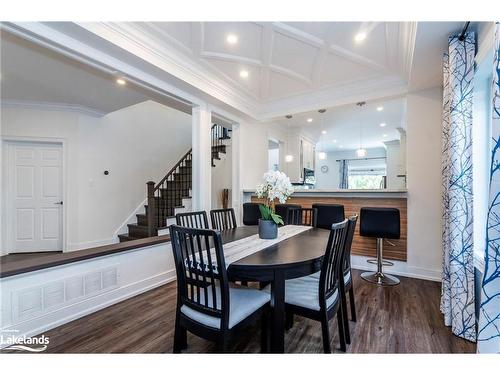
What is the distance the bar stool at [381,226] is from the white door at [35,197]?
5201mm

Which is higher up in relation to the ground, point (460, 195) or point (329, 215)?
point (460, 195)

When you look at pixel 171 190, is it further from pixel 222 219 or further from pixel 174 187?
pixel 222 219

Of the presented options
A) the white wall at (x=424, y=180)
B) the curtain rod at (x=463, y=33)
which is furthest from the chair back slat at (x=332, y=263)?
the white wall at (x=424, y=180)


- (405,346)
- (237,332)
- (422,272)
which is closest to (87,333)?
(237,332)

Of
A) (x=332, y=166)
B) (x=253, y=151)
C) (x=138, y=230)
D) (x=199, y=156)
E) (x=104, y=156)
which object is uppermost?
(x=332, y=166)

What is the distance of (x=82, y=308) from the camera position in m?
2.16

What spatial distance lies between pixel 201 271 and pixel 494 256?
1.58 metres

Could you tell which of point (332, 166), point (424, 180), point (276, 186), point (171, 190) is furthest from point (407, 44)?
point (332, 166)

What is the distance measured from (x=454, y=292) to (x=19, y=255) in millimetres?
6092
